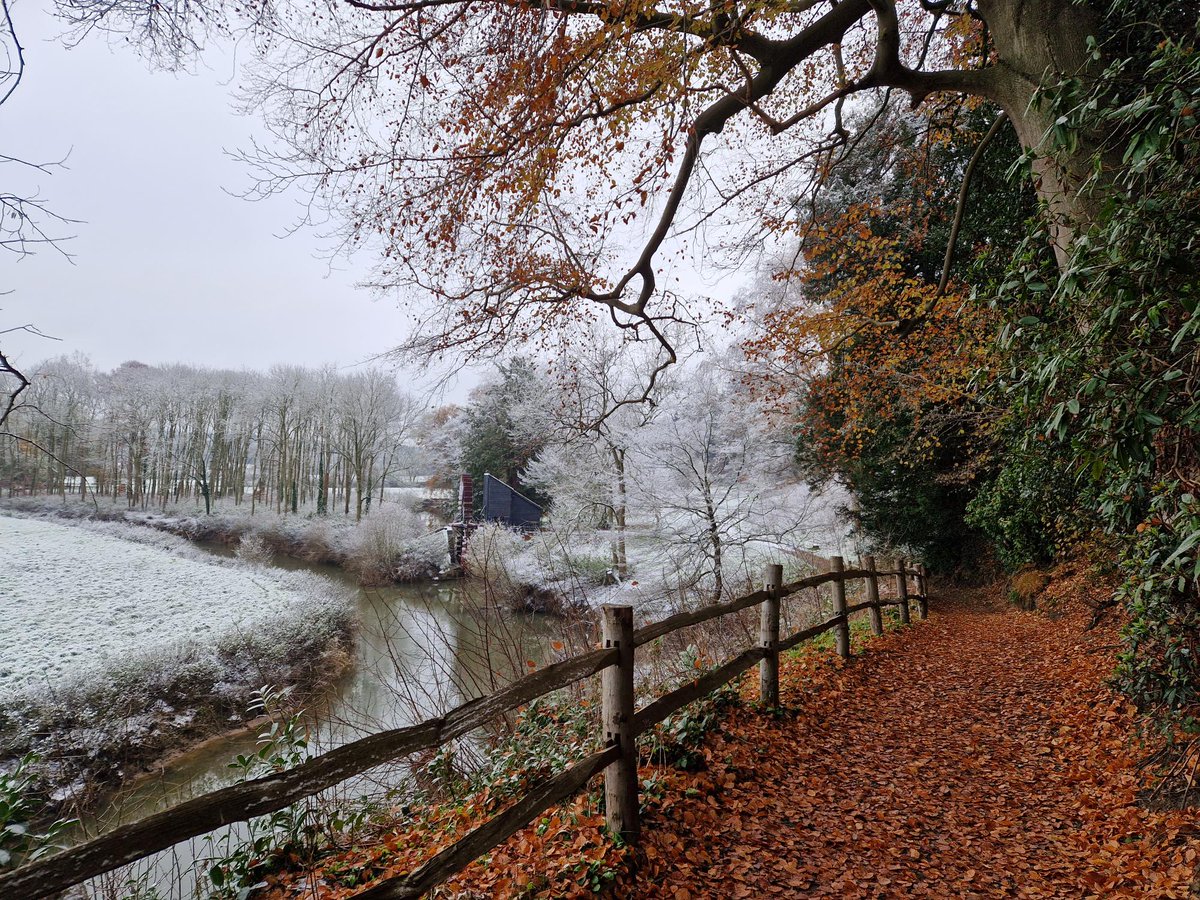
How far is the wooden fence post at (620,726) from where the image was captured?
3186 mm

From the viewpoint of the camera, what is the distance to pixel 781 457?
17969mm

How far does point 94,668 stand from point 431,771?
925cm

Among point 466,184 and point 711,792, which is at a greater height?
point 466,184

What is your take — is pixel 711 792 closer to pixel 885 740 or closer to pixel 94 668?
pixel 885 740

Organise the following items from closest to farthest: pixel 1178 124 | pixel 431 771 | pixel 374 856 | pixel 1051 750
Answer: pixel 1178 124 < pixel 374 856 < pixel 1051 750 < pixel 431 771

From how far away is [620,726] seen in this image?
10.6ft

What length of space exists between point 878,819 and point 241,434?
39771 mm

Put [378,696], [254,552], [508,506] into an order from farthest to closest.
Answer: [508,506], [254,552], [378,696]

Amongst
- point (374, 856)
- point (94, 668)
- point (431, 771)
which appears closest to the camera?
point (374, 856)

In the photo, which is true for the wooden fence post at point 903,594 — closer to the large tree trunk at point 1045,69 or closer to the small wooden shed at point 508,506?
the large tree trunk at point 1045,69

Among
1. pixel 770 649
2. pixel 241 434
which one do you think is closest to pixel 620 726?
pixel 770 649

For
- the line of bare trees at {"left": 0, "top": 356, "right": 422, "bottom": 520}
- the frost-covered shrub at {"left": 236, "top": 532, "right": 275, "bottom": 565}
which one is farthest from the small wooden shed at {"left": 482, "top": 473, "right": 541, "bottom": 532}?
the line of bare trees at {"left": 0, "top": 356, "right": 422, "bottom": 520}

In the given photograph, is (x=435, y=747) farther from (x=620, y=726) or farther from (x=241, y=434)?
(x=241, y=434)

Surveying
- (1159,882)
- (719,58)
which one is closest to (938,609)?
(1159,882)
